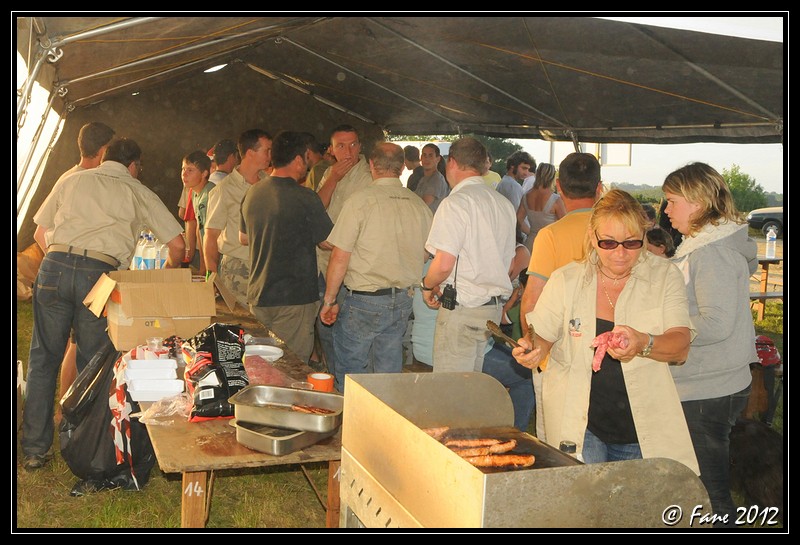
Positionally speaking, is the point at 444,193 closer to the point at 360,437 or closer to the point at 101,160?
the point at 101,160

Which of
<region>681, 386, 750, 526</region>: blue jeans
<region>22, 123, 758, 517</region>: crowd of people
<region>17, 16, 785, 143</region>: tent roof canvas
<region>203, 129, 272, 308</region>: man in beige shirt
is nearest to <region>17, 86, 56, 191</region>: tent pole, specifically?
<region>17, 16, 785, 143</region>: tent roof canvas

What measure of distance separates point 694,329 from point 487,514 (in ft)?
4.10

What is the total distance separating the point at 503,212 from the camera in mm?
3967

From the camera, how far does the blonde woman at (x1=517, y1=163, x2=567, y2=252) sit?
7316 mm

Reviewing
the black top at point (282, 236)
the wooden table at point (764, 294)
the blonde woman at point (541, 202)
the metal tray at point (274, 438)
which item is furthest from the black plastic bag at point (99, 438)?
the wooden table at point (764, 294)

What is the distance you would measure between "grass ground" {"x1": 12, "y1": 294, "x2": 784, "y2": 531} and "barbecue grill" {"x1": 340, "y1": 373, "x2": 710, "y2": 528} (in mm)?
1421

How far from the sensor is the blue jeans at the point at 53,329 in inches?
157

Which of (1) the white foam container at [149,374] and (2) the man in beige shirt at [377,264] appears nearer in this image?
(1) the white foam container at [149,374]

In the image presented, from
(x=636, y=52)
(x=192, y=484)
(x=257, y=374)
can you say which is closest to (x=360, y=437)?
(x=192, y=484)

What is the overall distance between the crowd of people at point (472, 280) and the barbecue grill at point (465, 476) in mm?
319

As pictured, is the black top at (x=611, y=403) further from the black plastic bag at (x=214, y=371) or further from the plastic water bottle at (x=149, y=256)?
the plastic water bottle at (x=149, y=256)

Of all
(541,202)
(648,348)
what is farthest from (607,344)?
(541,202)

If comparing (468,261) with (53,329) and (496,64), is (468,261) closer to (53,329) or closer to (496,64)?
(53,329)

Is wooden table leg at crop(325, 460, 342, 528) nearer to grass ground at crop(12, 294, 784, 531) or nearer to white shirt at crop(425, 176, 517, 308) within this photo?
grass ground at crop(12, 294, 784, 531)
